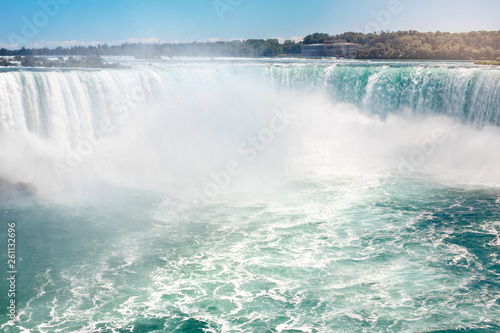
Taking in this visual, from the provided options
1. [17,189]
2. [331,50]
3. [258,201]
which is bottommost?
[258,201]

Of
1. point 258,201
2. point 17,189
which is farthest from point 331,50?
point 17,189

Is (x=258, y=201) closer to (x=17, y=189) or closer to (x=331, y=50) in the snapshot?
(x=17, y=189)

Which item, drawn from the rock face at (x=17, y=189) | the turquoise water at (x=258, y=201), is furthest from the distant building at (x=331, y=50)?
the rock face at (x=17, y=189)

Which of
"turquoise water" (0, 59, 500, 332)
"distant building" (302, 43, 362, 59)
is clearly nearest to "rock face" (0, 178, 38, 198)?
"turquoise water" (0, 59, 500, 332)

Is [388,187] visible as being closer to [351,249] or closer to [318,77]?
[351,249]

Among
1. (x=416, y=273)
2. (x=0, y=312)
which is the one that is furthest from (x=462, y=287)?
(x=0, y=312)

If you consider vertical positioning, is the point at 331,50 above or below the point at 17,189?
above
